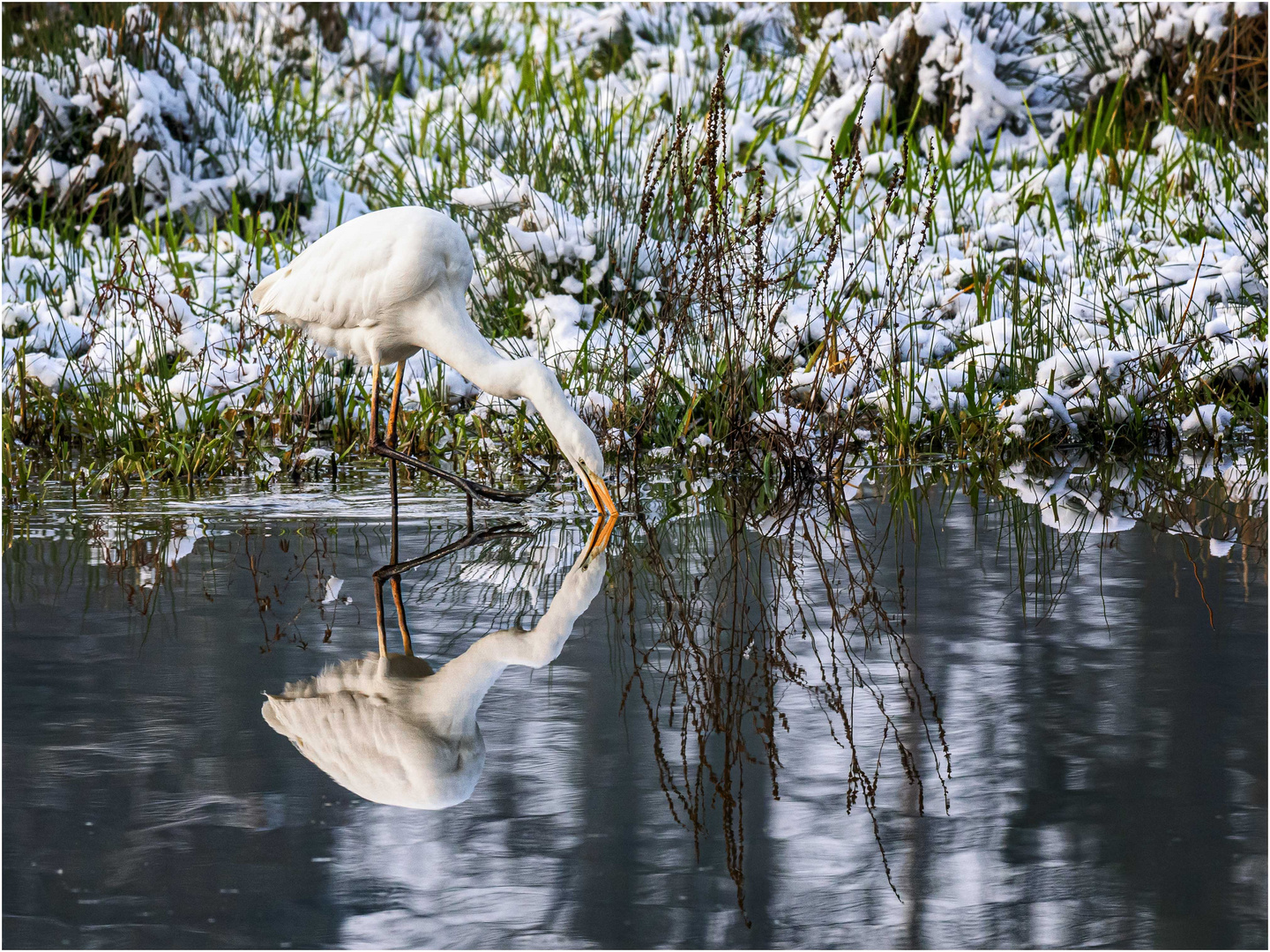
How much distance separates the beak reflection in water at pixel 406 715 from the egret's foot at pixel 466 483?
59.9 inches

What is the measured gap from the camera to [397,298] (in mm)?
5352

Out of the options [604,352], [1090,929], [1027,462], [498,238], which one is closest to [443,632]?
[1090,929]

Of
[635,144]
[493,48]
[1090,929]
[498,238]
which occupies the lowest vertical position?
[1090,929]

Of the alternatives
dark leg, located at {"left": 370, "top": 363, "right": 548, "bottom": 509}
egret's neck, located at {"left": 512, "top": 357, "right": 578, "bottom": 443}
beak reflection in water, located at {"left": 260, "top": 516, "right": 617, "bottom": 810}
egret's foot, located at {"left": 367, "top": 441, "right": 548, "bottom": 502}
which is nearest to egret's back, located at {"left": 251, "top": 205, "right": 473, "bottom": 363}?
dark leg, located at {"left": 370, "top": 363, "right": 548, "bottom": 509}

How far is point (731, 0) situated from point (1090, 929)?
41.7 feet

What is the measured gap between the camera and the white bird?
17.3 ft

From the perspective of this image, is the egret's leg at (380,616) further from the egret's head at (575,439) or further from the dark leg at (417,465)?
the dark leg at (417,465)

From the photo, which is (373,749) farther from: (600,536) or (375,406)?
(375,406)

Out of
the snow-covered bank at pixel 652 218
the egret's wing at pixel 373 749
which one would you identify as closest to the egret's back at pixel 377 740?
the egret's wing at pixel 373 749

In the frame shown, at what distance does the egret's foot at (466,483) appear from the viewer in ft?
17.2

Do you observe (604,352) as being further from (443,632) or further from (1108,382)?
(443,632)

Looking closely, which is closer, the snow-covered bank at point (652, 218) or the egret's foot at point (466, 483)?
the egret's foot at point (466, 483)

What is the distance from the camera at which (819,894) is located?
84.6 inches

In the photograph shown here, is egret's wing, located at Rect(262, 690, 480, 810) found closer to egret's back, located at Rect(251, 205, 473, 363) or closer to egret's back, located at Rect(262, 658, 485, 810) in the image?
egret's back, located at Rect(262, 658, 485, 810)
